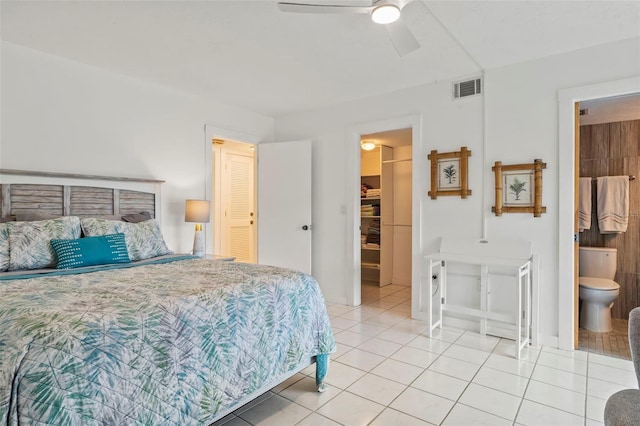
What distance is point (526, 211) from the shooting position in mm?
3197

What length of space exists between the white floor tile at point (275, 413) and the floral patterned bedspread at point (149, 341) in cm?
23

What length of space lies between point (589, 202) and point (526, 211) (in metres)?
1.46

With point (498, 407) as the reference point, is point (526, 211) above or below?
above

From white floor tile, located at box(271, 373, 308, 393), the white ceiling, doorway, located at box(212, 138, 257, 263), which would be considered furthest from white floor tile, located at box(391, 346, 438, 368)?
doorway, located at box(212, 138, 257, 263)

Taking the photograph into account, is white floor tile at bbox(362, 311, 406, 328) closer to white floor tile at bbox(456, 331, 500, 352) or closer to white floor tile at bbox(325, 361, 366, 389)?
white floor tile at bbox(456, 331, 500, 352)

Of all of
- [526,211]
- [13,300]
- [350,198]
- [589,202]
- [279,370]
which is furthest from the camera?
[350,198]

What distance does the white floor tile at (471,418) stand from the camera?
6.36 ft

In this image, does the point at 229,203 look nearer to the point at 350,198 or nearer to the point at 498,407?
A: the point at 350,198

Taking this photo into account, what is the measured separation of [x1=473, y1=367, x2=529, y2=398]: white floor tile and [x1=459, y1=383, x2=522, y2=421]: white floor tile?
→ 64 mm

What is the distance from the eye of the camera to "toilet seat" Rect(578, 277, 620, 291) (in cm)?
338

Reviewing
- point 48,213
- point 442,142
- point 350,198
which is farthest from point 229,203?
point 442,142

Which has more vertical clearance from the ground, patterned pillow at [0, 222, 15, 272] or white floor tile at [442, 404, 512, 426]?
patterned pillow at [0, 222, 15, 272]

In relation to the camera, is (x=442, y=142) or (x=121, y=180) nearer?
(x=121, y=180)

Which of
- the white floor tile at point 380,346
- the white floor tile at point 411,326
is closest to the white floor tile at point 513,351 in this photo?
the white floor tile at point 411,326
